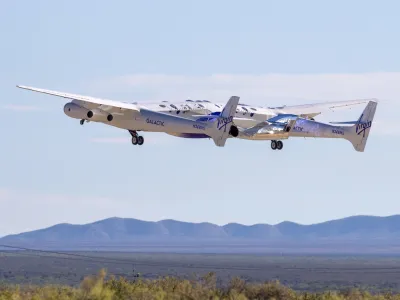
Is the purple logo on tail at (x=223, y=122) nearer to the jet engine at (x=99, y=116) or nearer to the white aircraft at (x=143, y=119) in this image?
the white aircraft at (x=143, y=119)

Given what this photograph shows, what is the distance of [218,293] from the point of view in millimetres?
72438

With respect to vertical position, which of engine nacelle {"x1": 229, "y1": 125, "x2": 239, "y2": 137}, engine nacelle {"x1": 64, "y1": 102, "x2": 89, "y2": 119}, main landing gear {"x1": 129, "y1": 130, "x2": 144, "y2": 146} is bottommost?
engine nacelle {"x1": 229, "y1": 125, "x2": 239, "y2": 137}

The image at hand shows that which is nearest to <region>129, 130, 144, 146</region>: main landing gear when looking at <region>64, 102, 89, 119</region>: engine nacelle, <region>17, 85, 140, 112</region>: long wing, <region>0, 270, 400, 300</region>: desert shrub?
<region>17, 85, 140, 112</region>: long wing

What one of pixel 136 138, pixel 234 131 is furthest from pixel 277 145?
pixel 136 138

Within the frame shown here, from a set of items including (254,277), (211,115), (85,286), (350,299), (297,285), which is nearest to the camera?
(85,286)

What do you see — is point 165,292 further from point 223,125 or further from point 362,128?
point 362,128

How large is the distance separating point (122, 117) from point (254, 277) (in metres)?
85.0

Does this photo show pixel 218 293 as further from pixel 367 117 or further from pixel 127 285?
pixel 367 117

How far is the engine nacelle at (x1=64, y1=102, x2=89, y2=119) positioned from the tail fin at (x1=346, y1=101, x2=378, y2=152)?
2014cm

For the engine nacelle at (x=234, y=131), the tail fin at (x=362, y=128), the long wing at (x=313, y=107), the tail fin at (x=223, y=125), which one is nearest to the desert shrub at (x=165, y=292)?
the tail fin at (x=223, y=125)

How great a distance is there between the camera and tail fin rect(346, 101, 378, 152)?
99.6 m

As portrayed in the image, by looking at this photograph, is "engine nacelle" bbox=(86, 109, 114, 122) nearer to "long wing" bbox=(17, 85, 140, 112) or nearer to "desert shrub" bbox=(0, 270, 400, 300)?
"long wing" bbox=(17, 85, 140, 112)

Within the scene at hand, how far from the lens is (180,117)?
99.4 meters

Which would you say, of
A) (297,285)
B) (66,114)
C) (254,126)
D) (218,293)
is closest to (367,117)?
(254,126)
